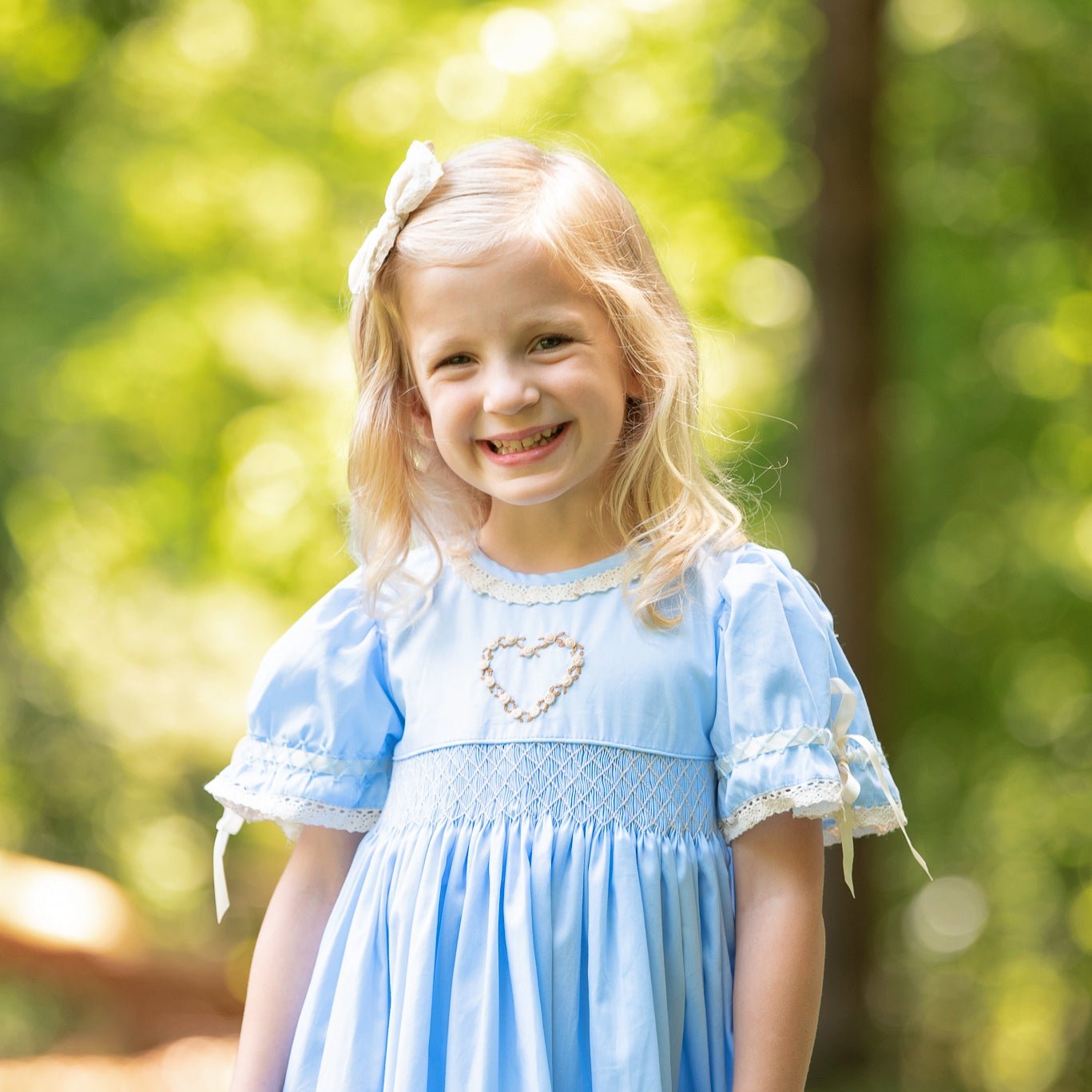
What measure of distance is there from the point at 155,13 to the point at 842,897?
557 centimetres

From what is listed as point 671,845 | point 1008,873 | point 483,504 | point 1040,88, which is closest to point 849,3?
point 1040,88

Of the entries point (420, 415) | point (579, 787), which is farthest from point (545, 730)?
point (420, 415)

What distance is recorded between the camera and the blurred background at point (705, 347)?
237 inches

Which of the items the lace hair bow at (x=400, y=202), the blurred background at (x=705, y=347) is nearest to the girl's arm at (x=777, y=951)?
the lace hair bow at (x=400, y=202)

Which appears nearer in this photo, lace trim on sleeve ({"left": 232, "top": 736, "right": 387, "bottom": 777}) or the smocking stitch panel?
the smocking stitch panel

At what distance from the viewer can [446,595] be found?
1.97 m

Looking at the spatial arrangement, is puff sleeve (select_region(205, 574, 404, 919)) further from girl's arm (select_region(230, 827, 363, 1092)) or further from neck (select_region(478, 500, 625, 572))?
neck (select_region(478, 500, 625, 572))

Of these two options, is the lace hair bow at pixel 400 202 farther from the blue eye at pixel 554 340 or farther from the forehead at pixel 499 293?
the blue eye at pixel 554 340

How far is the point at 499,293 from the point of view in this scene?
1.80 metres

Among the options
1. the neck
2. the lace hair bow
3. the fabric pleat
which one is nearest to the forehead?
the lace hair bow

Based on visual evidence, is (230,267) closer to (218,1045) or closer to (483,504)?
(218,1045)

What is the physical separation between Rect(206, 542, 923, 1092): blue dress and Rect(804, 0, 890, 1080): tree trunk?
4.04m

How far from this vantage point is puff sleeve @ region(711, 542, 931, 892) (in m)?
1.69

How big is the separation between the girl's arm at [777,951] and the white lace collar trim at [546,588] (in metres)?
0.38
